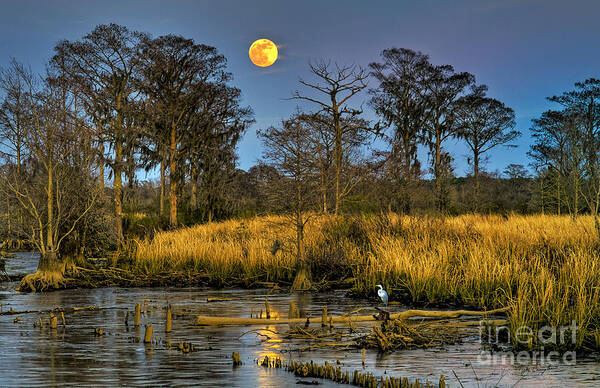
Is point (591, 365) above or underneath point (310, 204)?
underneath

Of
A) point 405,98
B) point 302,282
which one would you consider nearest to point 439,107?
point 405,98

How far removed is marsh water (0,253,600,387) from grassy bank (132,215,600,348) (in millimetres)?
1379

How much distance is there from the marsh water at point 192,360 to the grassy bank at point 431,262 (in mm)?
1379

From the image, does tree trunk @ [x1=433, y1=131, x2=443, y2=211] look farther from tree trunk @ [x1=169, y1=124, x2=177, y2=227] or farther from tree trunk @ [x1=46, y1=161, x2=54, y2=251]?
tree trunk @ [x1=46, y1=161, x2=54, y2=251]

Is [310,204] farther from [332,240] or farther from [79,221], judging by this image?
[79,221]

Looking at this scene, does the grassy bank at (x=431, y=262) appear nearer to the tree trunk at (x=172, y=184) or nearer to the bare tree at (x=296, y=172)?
the bare tree at (x=296, y=172)

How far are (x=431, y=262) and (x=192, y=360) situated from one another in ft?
26.6

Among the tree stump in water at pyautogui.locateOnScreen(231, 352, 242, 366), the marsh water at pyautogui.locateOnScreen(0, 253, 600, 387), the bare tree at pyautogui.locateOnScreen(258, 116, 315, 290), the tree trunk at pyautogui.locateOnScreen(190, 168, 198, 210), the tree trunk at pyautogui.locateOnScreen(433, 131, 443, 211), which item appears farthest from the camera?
the tree trunk at pyautogui.locateOnScreen(190, 168, 198, 210)

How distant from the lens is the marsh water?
7871 millimetres

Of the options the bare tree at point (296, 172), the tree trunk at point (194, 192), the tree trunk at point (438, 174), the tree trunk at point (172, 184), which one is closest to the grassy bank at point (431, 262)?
the bare tree at point (296, 172)

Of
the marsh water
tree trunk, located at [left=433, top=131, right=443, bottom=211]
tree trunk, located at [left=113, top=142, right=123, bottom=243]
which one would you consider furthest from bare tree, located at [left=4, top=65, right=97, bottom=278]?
tree trunk, located at [left=433, top=131, right=443, bottom=211]

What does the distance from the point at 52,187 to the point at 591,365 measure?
52.3ft

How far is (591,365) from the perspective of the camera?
841 cm

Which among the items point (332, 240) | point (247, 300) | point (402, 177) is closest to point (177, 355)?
point (247, 300)
